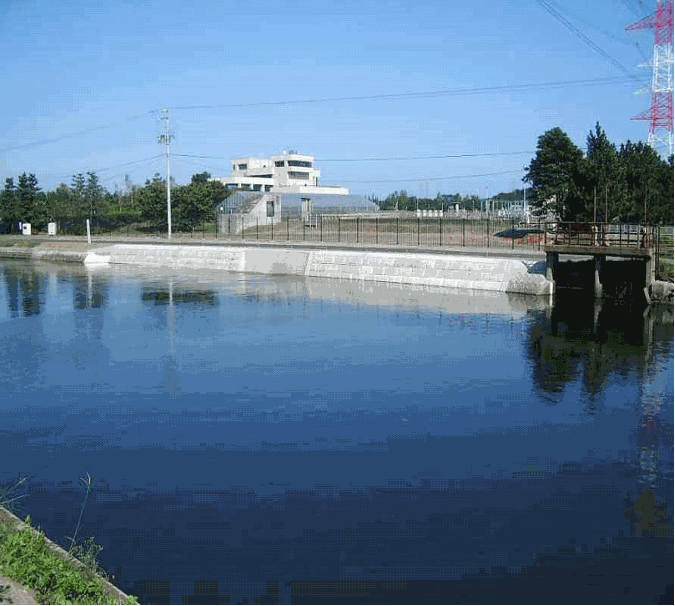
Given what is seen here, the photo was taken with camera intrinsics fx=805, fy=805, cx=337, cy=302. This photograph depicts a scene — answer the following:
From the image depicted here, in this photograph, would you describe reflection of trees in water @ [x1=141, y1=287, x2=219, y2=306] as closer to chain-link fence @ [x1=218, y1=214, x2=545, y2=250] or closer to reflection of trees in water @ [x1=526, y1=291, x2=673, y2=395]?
reflection of trees in water @ [x1=526, y1=291, x2=673, y2=395]

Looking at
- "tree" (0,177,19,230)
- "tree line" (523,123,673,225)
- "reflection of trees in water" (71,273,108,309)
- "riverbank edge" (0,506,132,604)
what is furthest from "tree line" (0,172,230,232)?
"riverbank edge" (0,506,132,604)

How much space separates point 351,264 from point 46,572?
4138 cm

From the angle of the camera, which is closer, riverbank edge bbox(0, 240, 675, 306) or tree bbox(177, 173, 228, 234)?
riverbank edge bbox(0, 240, 675, 306)

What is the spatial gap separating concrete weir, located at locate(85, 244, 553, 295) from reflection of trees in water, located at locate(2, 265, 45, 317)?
318 inches

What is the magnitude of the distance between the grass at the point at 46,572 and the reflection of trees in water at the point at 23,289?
91.0 ft

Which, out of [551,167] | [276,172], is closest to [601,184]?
[551,167]

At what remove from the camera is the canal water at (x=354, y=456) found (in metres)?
11.0

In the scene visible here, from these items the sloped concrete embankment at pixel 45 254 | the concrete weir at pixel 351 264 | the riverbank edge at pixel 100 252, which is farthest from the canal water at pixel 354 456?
the sloped concrete embankment at pixel 45 254

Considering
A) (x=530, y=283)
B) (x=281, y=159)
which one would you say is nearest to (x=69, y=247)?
(x=530, y=283)

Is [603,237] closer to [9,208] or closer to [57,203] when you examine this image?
[9,208]

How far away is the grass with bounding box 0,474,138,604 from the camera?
28.0 feet

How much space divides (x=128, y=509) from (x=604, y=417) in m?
10.8

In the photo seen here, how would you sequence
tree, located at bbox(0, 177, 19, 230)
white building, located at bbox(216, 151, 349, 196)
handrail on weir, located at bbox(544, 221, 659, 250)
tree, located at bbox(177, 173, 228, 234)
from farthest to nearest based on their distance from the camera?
1. white building, located at bbox(216, 151, 349, 196)
2. tree, located at bbox(0, 177, 19, 230)
3. tree, located at bbox(177, 173, 228, 234)
4. handrail on weir, located at bbox(544, 221, 659, 250)

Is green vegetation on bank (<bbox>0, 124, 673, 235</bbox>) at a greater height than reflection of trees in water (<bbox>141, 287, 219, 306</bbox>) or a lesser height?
greater
